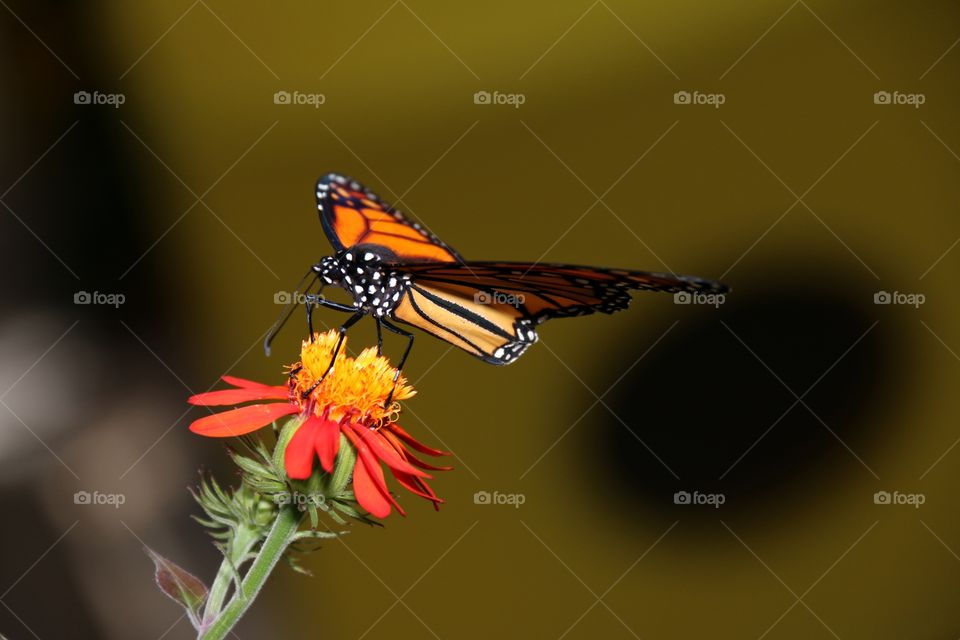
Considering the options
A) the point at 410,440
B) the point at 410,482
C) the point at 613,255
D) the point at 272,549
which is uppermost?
the point at 613,255

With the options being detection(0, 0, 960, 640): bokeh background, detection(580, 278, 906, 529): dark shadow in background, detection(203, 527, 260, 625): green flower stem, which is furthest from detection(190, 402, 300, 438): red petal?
detection(580, 278, 906, 529): dark shadow in background

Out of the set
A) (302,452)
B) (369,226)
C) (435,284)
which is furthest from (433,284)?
(302,452)

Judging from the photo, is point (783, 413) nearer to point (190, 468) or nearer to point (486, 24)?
point (486, 24)

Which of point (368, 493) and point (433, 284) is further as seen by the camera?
point (433, 284)

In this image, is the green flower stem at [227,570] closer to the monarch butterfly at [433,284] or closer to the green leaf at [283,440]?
the green leaf at [283,440]

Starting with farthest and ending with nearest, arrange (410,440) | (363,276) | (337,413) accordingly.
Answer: (363,276), (410,440), (337,413)

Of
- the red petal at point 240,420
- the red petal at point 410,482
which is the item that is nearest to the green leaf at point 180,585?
the red petal at point 240,420

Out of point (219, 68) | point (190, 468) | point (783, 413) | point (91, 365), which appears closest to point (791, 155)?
point (783, 413)

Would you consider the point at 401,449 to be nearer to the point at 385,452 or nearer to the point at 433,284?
the point at 385,452
